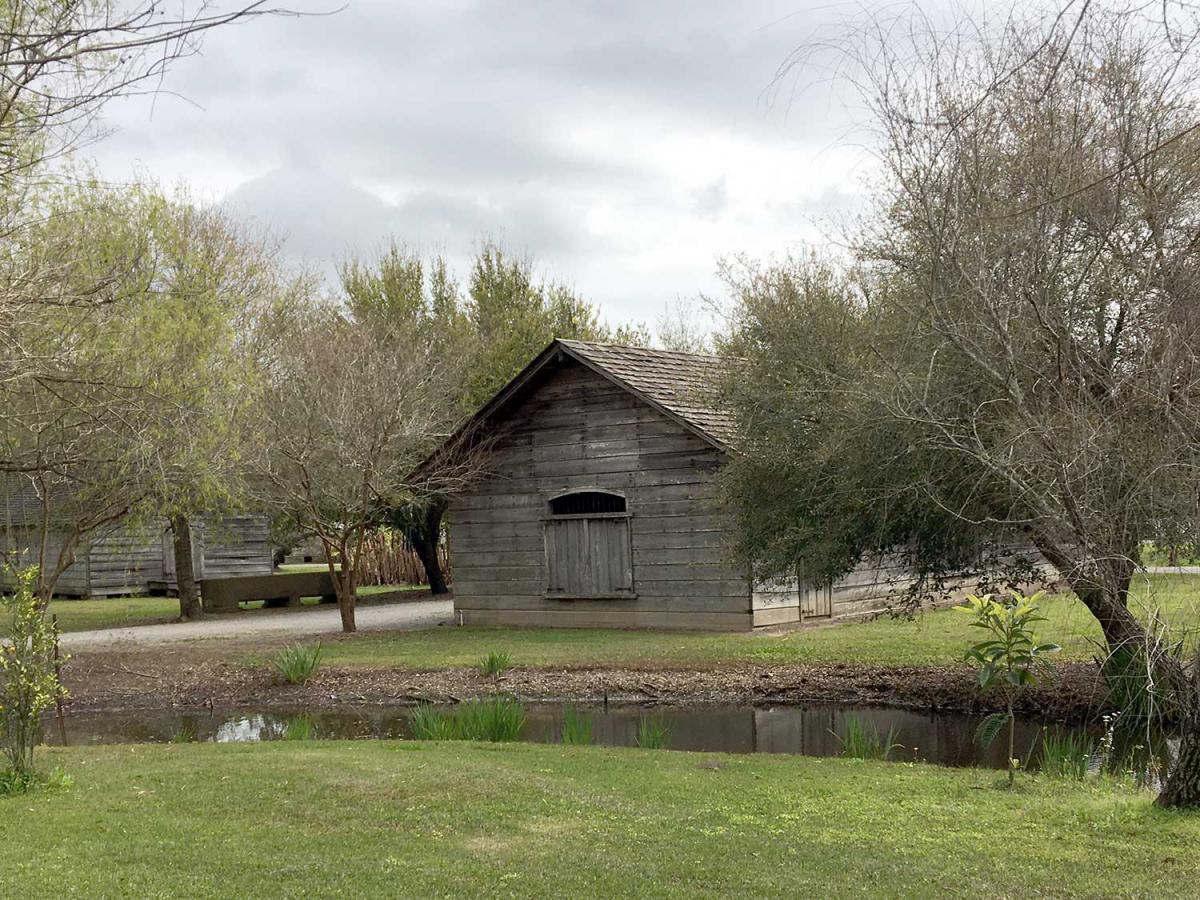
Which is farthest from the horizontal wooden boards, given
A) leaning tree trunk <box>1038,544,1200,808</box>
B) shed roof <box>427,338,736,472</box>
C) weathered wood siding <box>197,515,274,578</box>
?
weathered wood siding <box>197,515,274,578</box>

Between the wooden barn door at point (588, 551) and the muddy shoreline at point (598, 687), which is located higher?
the wooden barn door at point (588, 551)

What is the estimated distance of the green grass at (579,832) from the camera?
6.39 meters

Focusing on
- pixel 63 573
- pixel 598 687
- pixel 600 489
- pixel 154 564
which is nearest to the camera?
pixel 598 687

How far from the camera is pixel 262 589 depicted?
31.9 m

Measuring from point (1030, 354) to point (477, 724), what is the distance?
6128mm

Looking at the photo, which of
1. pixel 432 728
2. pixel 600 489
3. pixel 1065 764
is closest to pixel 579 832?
pixel 1065 764

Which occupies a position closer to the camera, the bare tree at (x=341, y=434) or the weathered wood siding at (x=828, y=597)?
the weathered wood siding at (x=828, y=597)

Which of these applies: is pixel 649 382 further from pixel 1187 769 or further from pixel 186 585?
pixel 1187 769

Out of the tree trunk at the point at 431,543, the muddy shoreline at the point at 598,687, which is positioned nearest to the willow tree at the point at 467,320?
the tree trunk at the point at 431,543

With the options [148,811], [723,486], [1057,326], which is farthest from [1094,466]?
[723,486]

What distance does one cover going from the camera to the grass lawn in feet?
57.8

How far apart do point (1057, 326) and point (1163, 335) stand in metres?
0.95

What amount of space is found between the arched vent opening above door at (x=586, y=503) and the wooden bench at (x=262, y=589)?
9.60 metres

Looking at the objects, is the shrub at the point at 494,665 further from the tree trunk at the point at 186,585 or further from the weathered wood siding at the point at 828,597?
the tree trunk at the point at 186,585
